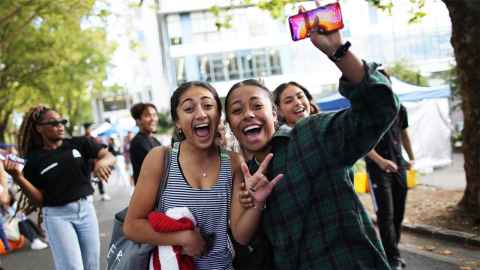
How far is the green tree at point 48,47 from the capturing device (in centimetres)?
1163

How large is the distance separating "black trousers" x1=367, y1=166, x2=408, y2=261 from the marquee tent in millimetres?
7120

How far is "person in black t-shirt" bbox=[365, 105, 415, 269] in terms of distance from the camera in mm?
4855

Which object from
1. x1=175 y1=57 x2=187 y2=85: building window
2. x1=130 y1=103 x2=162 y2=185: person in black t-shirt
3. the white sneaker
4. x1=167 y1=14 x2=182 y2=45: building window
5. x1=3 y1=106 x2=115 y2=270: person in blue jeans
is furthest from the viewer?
x1=167 y1=14 x2=182 y2=45: building window

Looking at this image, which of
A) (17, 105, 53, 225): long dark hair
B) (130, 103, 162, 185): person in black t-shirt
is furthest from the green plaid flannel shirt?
(130, 103, 162, 185): person in black t-shirt

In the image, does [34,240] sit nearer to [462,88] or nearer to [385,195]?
[385,195]

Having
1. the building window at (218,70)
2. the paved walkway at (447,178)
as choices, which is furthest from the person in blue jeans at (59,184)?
the building window at (218,70)

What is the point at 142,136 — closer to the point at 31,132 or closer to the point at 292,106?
the point at 31,132

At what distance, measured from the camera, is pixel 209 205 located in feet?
7.06

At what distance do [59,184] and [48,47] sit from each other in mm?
14567

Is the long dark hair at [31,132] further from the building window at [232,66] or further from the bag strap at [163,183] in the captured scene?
the building window at [232,66]

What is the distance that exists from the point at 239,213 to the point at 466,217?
5.36m

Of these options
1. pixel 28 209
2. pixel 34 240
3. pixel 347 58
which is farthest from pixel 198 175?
pixel 34 240

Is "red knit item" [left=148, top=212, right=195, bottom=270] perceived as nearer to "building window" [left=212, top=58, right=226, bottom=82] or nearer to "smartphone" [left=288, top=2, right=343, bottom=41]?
"smartphone" [left=288, top=2, right=343, bottom=41]

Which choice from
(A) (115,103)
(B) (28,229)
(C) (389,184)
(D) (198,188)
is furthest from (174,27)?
(D) (198,188)
